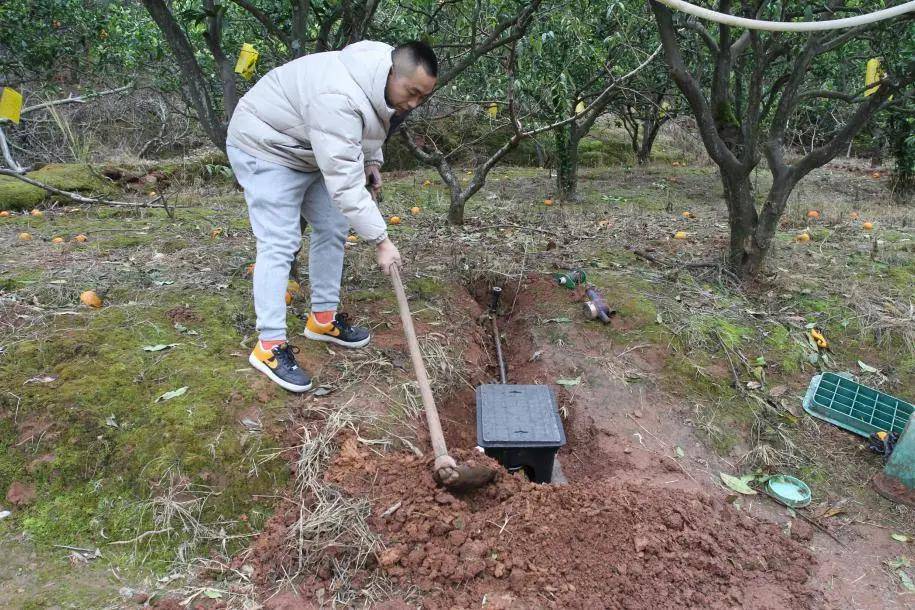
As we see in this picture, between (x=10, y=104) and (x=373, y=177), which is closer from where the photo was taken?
(x=373, y=177)

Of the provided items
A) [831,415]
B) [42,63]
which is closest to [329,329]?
[831,415]

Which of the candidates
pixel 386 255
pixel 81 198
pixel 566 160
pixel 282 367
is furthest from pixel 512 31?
pixel 81 198

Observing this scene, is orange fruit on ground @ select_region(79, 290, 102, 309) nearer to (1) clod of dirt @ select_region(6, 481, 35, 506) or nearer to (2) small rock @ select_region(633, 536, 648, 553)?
(1) clod of dirt @ select_region(6, 481, 35, 506)

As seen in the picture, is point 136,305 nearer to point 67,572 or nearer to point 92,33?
point 67,572

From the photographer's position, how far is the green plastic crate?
323cm

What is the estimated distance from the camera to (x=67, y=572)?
2.19 meters

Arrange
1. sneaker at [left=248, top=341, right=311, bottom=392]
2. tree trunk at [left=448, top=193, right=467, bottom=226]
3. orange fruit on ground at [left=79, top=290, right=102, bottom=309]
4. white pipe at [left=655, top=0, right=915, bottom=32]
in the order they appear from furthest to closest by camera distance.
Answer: tree trunk at [left=448, top=193, right=467, bottom=226] < orange fruit on ground at [left=79, top=290, right=102, bottom=309] < sneaker at [left=248, top=341, right=311, bottom=392] < white pipe at [left=655, top=0, right=915, bottom=32]

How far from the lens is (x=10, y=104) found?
3787mm

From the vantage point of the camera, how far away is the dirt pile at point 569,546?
216cm

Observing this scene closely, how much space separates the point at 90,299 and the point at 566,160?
580 centimetres

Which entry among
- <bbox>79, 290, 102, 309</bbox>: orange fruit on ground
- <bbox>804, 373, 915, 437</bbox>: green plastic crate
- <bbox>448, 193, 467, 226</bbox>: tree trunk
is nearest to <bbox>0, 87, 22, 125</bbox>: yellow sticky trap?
<bbox>79, 290, 102, 309</bbox>: orange fruit on ground

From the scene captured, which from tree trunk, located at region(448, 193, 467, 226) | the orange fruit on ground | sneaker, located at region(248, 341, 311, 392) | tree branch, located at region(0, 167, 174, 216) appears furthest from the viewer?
tree trunk, located at region(448, 193, 467, 226)

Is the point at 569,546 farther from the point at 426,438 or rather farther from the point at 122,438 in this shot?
the point at 122,438

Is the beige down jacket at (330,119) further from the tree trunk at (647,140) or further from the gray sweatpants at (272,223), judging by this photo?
the tree trunk at (647,140)
